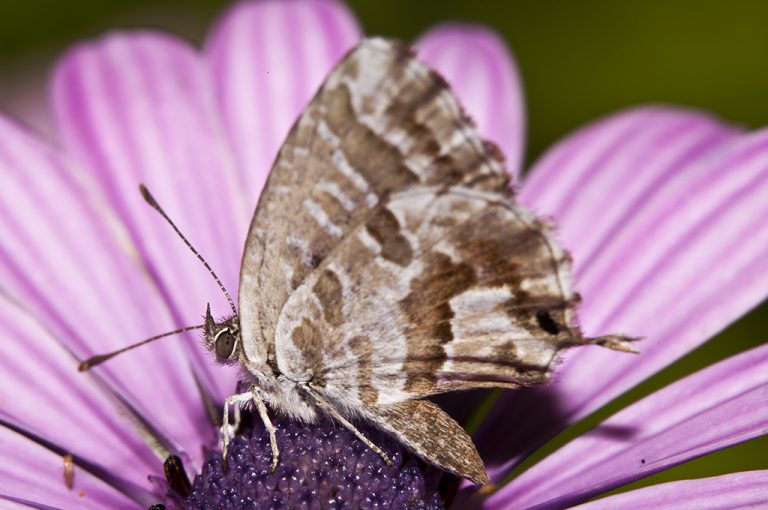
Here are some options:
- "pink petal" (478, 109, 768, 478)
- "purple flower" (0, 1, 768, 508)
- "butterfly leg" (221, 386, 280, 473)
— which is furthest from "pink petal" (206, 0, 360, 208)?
"butterfly leg" (221, 386, 280, 473)

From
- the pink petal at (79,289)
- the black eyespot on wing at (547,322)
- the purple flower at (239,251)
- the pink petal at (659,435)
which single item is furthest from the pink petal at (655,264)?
the pink petal at (79,289)

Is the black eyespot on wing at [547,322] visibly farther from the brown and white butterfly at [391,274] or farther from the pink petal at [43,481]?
the pink petal at [43,481]

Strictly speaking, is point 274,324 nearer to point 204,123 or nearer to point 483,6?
point 204,123

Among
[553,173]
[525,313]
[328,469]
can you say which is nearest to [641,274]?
[553,173]

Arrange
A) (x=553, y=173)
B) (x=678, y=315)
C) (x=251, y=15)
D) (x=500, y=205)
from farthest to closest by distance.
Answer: (x=251, y=15) → (x=553, y=173) → (x=678, y=315) → (x=500, y=205)

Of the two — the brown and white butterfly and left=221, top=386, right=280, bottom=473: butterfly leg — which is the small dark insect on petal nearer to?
left=221, top=386, right=280, bottom=473: butterfly leg

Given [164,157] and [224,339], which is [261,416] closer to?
[224,339]
